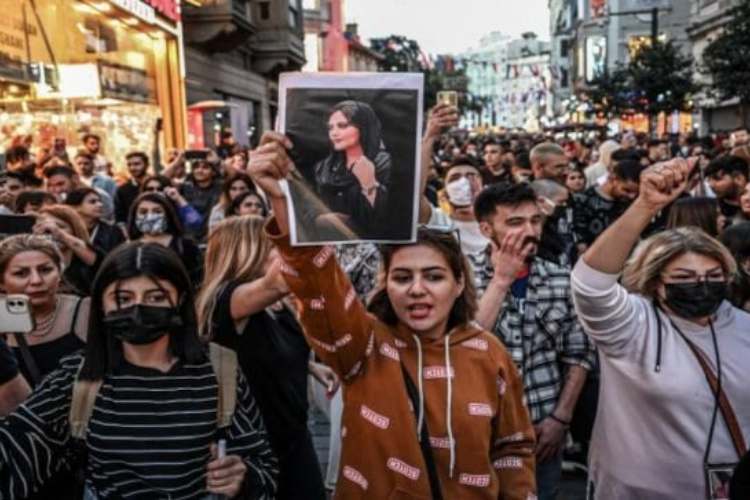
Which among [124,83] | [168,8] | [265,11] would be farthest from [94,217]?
[265,11]

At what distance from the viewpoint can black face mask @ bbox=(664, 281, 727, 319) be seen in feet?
9.75

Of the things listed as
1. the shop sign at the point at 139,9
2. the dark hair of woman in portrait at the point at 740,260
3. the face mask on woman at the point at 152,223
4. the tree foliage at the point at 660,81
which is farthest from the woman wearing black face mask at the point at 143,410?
the tree foliage at the point at 660,81

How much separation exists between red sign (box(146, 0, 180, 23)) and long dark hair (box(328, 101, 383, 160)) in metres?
16.7

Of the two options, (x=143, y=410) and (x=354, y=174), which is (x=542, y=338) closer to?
(x=354, y=174)

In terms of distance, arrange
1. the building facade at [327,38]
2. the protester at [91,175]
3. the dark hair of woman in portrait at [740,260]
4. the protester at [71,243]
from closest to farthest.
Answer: the dark hair of woman in portrait at [740,260]
the protester at [71,243]
the protester at [91,175]
the building facade at [327,38]

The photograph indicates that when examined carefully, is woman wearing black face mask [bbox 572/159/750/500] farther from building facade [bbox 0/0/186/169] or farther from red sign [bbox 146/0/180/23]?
red sign [bbox 146/0/180/23]

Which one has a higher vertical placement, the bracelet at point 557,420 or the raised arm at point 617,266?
the raised arm at point 617,266

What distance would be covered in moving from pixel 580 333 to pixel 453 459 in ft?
4.49

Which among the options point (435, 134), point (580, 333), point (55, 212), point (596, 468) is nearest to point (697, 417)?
point (596, 468)

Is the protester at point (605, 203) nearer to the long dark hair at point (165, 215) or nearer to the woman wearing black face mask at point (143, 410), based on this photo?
the long dark hair at point (165, 215)

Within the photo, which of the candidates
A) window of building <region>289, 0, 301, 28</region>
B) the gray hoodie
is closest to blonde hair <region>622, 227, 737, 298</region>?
the gray hoodie

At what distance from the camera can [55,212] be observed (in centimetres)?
536

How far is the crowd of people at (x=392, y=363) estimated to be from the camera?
246cm

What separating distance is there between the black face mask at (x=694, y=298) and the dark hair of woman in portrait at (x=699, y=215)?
8.28 feet
